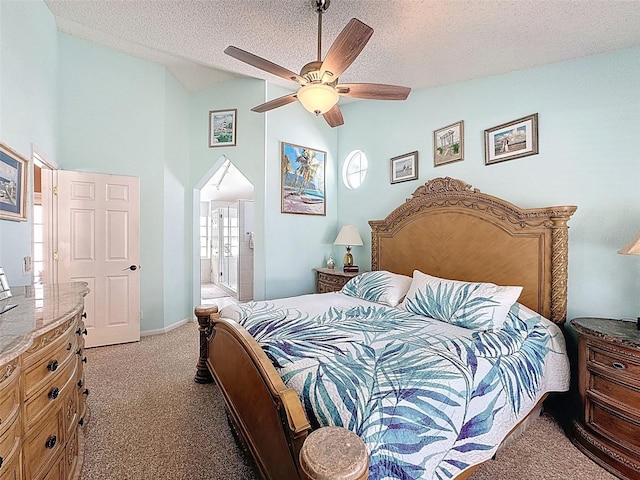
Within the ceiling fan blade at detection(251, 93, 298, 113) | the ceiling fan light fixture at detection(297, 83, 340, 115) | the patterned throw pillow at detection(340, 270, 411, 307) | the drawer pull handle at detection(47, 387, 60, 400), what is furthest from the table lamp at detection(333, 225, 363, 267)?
the drawer pull handle at detection(47, 387, 60, 400)

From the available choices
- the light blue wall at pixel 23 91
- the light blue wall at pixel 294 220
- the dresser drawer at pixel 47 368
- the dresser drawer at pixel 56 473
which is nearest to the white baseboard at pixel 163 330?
the light blue wall at pixel 294 220

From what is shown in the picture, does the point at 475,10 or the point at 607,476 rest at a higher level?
the point at 475,10

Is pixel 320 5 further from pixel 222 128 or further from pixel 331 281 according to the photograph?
pixel 331 281

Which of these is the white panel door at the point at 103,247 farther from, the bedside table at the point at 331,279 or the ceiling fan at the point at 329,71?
the ceiling fan at the point at 329,71

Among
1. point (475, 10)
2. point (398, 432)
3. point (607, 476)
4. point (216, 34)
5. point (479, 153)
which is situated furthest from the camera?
point (479, 153)

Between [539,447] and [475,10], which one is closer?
[539,447]

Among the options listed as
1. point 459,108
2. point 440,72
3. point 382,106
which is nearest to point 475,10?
point 440,72

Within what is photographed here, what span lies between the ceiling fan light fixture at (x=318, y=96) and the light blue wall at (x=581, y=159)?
174cm

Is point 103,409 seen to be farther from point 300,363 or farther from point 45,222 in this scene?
point 45,222

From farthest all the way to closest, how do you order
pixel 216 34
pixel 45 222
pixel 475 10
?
pixel 45 222
pixel 216 34
pixel 475 10

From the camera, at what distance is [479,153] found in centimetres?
297

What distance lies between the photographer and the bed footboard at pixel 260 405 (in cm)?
115

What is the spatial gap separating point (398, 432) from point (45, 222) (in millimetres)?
3994

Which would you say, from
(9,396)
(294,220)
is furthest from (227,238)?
(9,396)
